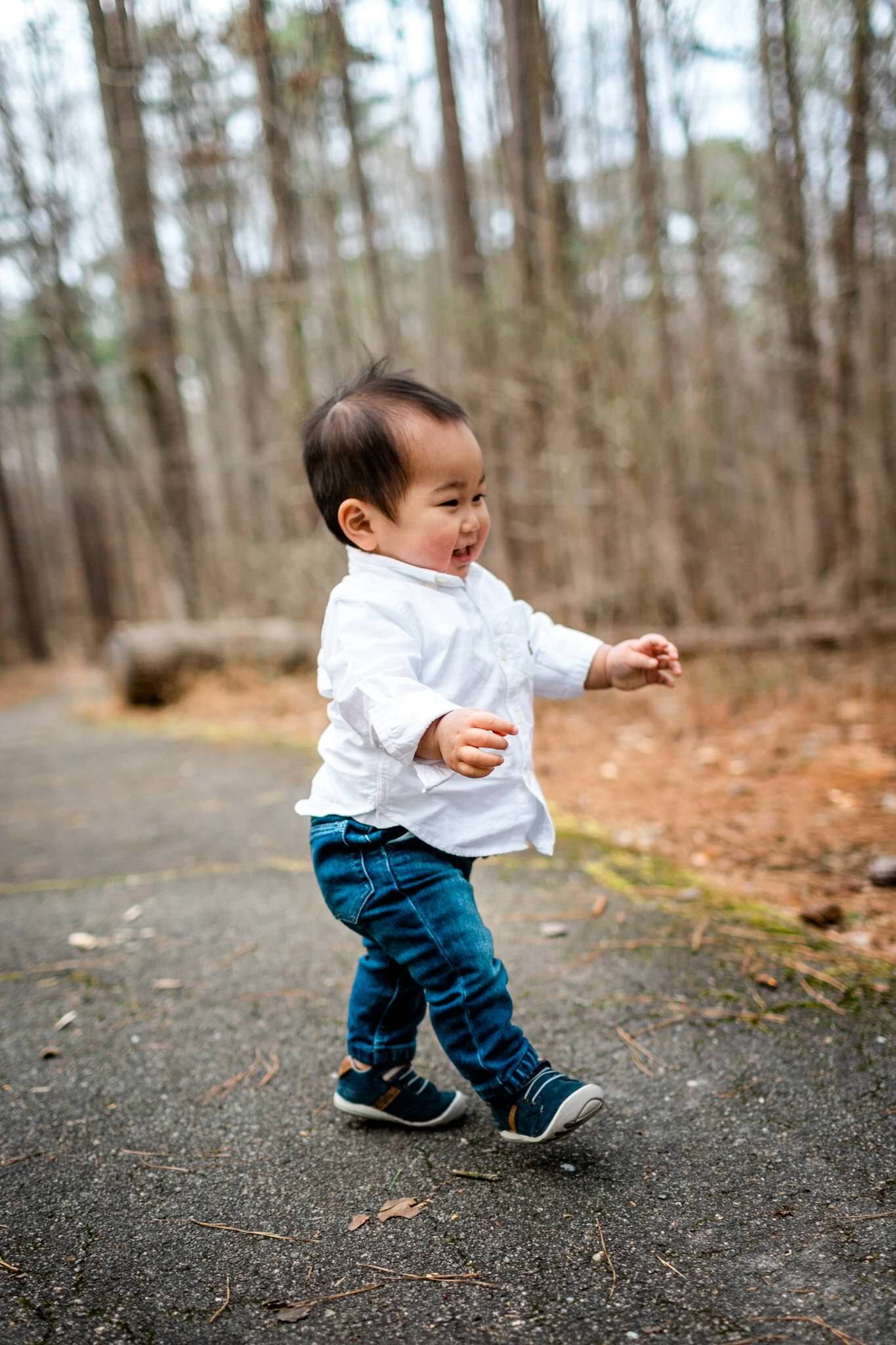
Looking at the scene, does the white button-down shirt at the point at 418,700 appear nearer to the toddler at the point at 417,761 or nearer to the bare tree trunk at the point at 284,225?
the toddler at the point at 417,761

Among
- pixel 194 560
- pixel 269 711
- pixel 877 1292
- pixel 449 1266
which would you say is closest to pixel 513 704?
pixel 449 1266

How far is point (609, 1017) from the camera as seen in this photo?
2.19m

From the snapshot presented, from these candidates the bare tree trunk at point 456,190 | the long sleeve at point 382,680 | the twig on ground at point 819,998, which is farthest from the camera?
the bare tree trunk at point 456,190

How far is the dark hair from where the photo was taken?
1815 mm

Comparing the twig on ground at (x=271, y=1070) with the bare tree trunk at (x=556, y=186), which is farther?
the bare tree trunk at (x=556, y=186)

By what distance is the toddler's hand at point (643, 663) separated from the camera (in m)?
2.01

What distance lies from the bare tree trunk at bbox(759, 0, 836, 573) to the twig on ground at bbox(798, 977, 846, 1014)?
17.4 ft

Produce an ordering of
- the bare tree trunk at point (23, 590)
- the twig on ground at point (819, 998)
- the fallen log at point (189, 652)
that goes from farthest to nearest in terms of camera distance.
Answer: the bare tree trunk at point (23, 590), the fallen log at point (189, 652), the twig on ground at point (819, 998)

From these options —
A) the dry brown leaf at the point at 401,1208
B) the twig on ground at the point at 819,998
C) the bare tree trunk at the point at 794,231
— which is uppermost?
the bare tree trunk at the point at 794,231

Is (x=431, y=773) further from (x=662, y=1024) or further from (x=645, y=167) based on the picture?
(x=645, y=167)

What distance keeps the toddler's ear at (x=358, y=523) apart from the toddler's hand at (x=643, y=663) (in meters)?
0.60

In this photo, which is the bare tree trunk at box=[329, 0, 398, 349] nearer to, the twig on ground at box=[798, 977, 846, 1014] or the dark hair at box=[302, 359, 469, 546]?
the dark hair at box=[302, 359, 469, 546]

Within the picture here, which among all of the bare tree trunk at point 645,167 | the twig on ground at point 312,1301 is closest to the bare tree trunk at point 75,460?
the bare tree trunk at point 645,167

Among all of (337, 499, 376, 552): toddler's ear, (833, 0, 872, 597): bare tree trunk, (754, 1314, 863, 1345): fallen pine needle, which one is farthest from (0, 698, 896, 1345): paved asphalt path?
(833, 0, 872, 597): bare tree trunk
